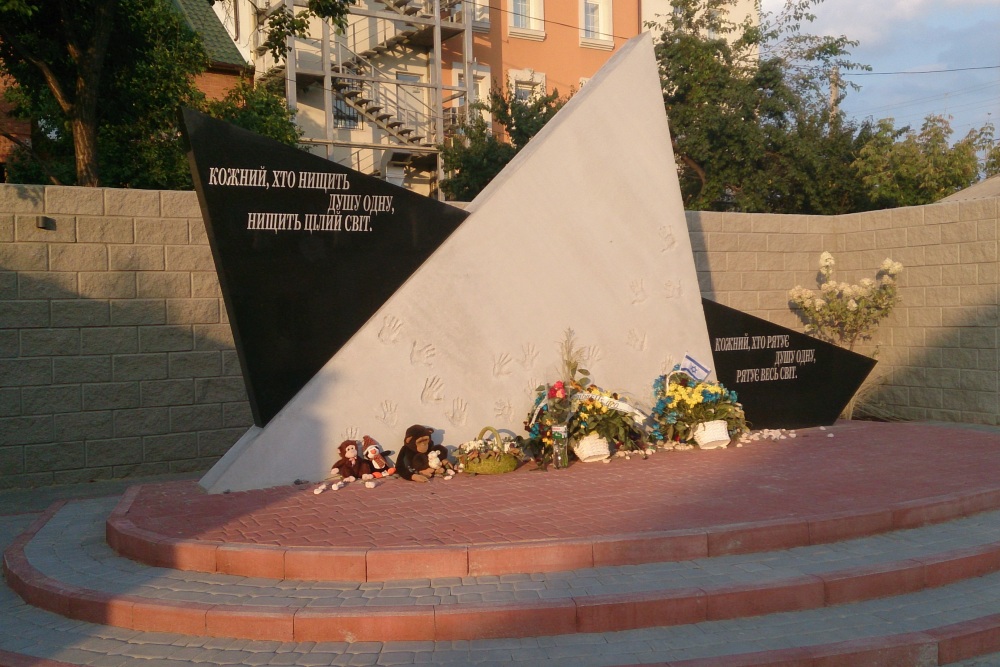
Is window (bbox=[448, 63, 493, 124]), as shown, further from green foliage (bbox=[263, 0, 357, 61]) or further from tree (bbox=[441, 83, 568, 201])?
green foliage (bbox=[263, 0, 357, 61])

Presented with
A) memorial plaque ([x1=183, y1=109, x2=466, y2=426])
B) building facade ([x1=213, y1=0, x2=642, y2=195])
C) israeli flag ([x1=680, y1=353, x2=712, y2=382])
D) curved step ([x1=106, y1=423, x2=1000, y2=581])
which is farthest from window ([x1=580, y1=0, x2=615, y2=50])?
curved step ([x1=106, y1=423, x2=1000, y2=581])

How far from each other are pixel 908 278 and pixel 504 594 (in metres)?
9.22

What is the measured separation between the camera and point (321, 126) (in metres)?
22.7

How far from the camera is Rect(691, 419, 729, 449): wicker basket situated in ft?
30.3

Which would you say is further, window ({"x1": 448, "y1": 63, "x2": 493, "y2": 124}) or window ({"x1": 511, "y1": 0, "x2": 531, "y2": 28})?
window ({"x1": 511, "y1": 0, "x2": 531, "y2": 28})

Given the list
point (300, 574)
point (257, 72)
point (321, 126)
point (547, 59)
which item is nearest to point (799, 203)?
point (547, 59)

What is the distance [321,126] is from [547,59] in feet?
23.3

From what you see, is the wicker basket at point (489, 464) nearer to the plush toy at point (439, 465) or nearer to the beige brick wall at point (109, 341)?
the plush toy at point (439, 465)

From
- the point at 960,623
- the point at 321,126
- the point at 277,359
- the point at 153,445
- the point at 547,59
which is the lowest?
the point at 960,623

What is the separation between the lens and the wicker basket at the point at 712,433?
30.3 feet

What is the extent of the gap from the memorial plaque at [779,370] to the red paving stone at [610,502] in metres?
1.47

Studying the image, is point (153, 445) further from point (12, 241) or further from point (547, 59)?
point (547, 59)

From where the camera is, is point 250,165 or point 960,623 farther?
point 250,165

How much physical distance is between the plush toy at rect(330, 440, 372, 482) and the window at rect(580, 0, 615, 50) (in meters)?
Result: 21.5
